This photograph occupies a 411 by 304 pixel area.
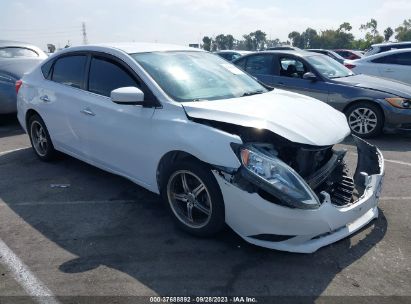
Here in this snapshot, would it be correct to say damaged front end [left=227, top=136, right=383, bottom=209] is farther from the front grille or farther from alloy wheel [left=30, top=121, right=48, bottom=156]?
alloy wheel [left=30, top=121, right=48, bottom=156]

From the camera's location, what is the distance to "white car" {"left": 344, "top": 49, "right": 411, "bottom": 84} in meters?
9.62

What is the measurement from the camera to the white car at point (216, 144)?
115 inches

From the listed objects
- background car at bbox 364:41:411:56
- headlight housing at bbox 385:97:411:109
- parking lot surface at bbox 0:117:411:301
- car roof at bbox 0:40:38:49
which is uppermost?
background car at bbox 364:41:411:56

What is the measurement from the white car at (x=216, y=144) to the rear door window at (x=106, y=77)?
1 centimetres

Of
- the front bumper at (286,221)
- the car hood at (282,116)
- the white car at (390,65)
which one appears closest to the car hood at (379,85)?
the white car at (390,65)

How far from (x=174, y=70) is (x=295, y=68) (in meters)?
4.48

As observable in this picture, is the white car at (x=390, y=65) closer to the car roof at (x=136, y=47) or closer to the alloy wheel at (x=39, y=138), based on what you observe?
the car roof at (x=136, y=47)

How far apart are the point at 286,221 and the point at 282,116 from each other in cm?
93

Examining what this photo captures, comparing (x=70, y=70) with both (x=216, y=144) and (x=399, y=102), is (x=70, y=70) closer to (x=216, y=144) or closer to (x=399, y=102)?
(x=216, y=144)

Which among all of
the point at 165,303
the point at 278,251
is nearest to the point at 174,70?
the point at 278,251

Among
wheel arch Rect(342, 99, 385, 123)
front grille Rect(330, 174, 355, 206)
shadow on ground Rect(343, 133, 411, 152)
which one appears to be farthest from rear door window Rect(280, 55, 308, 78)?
front grille Rect(330, 174, 355, 206)

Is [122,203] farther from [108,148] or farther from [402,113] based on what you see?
[402,113]

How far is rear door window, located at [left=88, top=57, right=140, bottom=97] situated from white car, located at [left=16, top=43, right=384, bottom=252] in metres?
0.01

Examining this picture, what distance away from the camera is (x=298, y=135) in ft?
10.1
